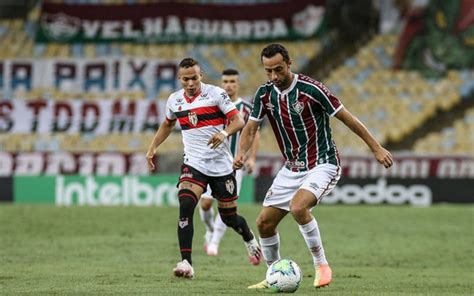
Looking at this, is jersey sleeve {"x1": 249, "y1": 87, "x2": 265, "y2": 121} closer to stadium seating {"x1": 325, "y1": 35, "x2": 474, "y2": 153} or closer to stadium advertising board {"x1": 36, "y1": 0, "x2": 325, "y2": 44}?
stadium seating {"x1": 325, "y1": 35, "x2": 474, "y2": 153}

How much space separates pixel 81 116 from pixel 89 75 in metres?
1.79

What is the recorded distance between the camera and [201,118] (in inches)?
428

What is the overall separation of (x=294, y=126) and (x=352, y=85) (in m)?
20.7

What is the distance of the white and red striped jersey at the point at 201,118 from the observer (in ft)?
35.5

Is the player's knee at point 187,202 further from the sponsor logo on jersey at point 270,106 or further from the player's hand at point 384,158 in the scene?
the player's hand at point 384,158

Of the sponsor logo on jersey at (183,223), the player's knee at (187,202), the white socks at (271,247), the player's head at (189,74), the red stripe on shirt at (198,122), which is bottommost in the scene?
the white socks at (271,247)

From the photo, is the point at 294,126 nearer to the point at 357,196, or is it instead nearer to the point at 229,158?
the point at 229,158

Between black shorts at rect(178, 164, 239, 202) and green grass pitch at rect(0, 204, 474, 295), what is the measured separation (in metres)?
0.86

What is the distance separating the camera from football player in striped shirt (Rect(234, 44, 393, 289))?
918 cm

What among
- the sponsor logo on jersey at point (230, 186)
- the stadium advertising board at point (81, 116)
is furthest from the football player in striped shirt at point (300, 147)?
the stadium advertising board at point (81, 116)

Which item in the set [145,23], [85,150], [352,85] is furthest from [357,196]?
[145,23]

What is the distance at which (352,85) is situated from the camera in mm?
29797

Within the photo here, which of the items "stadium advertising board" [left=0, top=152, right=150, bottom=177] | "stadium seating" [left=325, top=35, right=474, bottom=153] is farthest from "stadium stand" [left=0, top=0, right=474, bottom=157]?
"stadium advertising board" [left=0, top=152, right=150, bottom=177]

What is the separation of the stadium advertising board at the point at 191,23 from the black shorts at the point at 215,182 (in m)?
20.3
